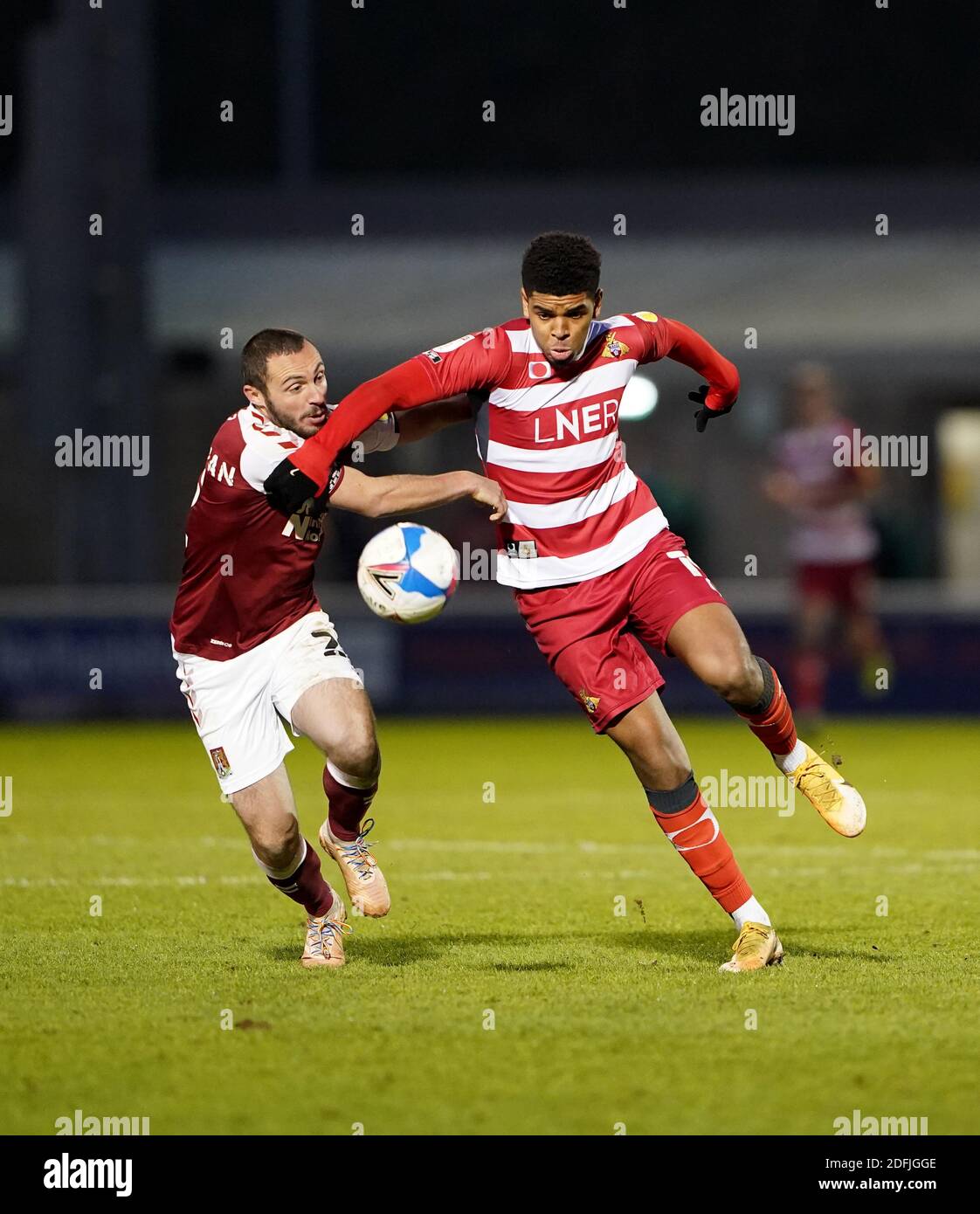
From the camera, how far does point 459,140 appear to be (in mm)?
21031

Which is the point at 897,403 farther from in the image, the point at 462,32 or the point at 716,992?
the point at 716,992

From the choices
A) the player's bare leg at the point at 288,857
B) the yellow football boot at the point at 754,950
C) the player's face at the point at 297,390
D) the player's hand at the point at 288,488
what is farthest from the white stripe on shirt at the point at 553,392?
the yellow football boot at the point at 754,950

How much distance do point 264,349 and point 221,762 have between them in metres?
1.30

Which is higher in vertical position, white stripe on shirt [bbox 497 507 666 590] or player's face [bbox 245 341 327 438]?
player's face [bbox 245 341 327 438]

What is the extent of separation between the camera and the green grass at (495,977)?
446 cm

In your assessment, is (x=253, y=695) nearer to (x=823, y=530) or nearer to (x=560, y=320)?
(x=560, y=320)

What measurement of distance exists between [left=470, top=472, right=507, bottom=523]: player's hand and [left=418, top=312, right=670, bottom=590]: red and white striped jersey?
31cm

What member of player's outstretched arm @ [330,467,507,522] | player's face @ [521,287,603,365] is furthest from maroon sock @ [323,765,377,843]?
player's face @ [521,287,603,365]

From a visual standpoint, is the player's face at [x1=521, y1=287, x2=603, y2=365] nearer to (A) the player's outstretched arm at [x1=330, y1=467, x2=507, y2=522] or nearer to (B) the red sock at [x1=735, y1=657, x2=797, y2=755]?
(A) the player's outstretched arm at [x1=330, y1=467, x2=507, y2=522]

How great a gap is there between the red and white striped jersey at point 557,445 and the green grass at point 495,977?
1.30 m

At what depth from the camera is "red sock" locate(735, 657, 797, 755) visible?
5.96m

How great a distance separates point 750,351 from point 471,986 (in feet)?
50.7

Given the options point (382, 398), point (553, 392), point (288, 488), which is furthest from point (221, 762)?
point (553, 392)

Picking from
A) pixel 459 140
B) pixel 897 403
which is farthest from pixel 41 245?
pixel 897 403
